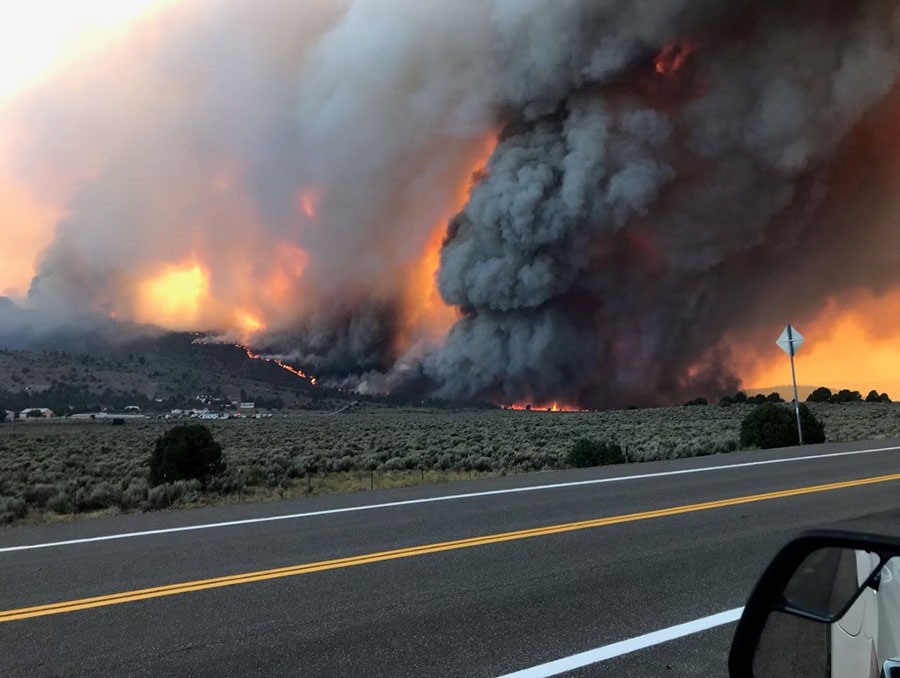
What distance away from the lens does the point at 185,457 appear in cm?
1480

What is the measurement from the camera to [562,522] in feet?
22.9

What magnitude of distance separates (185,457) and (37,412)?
6874cm

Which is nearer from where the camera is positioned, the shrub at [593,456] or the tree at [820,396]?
the shrub at [593,456]

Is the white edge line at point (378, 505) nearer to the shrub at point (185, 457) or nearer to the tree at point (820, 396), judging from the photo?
the shrub at point (185, 457)

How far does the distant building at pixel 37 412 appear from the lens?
68750 millimetres

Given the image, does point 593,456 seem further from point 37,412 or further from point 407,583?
point 37,412

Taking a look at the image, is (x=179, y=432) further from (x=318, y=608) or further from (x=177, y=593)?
(x=318, y=608)

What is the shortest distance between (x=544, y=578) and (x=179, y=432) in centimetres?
1289

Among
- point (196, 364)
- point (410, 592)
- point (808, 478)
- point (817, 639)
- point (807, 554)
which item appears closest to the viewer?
point (807, 554)

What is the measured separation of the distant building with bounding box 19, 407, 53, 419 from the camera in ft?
226

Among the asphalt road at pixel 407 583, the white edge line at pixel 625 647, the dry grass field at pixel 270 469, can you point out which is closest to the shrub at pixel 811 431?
the dry grass field at pixel 270 469

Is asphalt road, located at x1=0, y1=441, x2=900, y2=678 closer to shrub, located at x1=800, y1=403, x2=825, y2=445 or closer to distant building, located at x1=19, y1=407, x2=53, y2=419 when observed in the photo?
shrub, located at x1=800, y1=403, x2=825, y2=445

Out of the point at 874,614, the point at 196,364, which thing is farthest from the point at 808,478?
the point at 196,364

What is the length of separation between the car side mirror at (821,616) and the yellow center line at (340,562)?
433 centimetres
